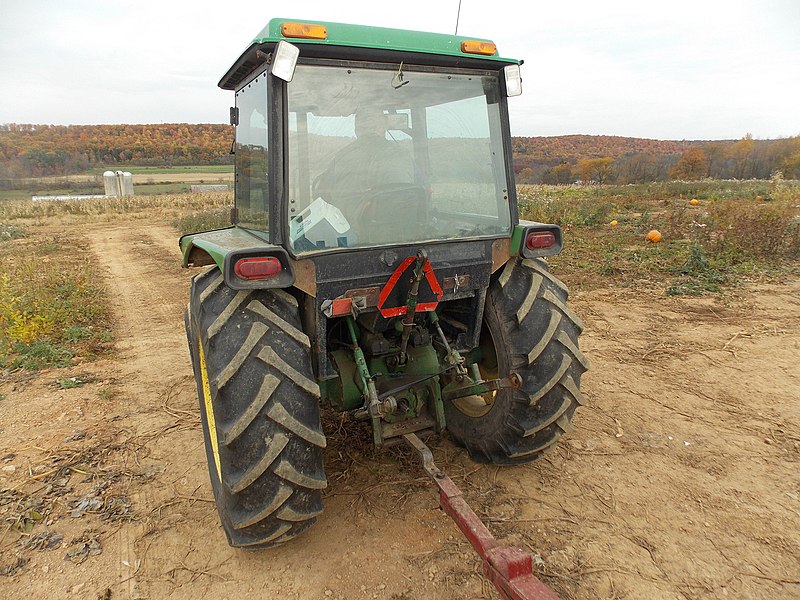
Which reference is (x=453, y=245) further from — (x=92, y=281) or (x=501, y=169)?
(x=92, y=281)

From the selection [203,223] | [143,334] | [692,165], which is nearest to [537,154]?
[692,165]

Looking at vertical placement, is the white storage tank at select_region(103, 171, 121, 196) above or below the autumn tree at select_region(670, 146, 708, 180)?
below

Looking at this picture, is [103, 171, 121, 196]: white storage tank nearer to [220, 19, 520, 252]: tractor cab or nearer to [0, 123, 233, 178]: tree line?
[0, 123, 233, 178]: tree line

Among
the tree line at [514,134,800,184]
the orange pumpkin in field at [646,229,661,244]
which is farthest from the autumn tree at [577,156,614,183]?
the orange pumpkin in field at [646,229,661,244]

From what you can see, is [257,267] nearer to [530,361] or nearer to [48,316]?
[530,361]

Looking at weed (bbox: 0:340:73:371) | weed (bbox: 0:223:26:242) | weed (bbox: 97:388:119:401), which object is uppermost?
weed (bbox: 0:223:26:242)

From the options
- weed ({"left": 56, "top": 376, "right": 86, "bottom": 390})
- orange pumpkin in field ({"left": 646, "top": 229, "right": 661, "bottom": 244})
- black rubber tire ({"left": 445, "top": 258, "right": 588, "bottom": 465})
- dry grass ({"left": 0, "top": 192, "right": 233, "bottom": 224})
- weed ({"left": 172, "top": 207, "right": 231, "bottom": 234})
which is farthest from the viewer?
dry grass ({"left": 0, "top": 192, "right": 233, "bottom": 224})

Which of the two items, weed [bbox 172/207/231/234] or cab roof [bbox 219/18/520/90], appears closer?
cab roof [bbox 219/18/520/90]

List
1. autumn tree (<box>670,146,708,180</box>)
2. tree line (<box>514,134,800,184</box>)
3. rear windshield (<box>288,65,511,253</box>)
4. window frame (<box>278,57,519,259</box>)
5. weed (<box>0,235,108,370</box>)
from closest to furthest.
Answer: window frame (<box>278,57,519,259</box>)
rear windshield (<box>288,65,511,253</box>)
weed (<box>0,235,108,370</box>)
tree line (<box>514,134,800,184</box>)
autumn tree (<box>670,146,708,180</box>)

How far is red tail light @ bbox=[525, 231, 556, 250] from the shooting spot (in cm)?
307

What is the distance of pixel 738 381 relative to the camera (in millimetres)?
4734

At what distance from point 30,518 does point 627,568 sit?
3.17 metres

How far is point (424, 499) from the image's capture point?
A: 3123mm

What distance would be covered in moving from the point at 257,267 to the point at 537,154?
5703 centimetres
